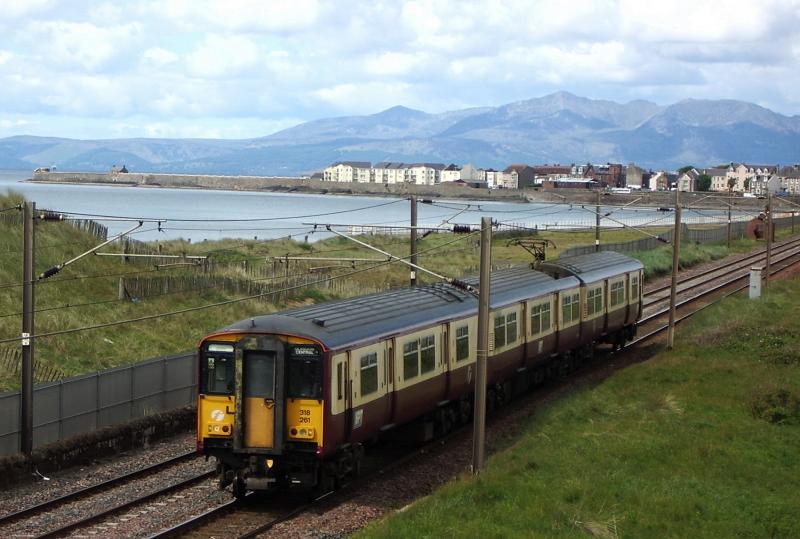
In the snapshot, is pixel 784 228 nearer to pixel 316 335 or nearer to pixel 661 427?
pixel 661 427

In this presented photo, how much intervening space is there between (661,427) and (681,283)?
3937 cm

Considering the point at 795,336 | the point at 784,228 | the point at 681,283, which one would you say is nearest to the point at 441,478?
the point at 795,336

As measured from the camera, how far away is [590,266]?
35.1 m

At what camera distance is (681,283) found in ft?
203

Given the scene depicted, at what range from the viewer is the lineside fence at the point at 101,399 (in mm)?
21906

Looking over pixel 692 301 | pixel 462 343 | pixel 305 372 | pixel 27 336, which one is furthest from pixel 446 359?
pixel 692 301

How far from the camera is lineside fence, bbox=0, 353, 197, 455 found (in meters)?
21.9

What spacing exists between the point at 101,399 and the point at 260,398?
7656 millimetres

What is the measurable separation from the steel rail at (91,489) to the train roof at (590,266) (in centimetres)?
1385

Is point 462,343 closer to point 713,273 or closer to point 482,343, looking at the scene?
point 482,343

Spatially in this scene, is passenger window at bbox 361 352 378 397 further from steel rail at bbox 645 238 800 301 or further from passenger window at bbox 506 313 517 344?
steel rail at bbox 645 238 800 301

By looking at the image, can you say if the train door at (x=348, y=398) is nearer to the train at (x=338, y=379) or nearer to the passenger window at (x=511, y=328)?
the train at (x=338, y=379)

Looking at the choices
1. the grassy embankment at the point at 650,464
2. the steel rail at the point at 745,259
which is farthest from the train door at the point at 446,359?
the steel rail at the point at 745,259

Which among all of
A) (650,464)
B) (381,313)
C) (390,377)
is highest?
(381,313)
